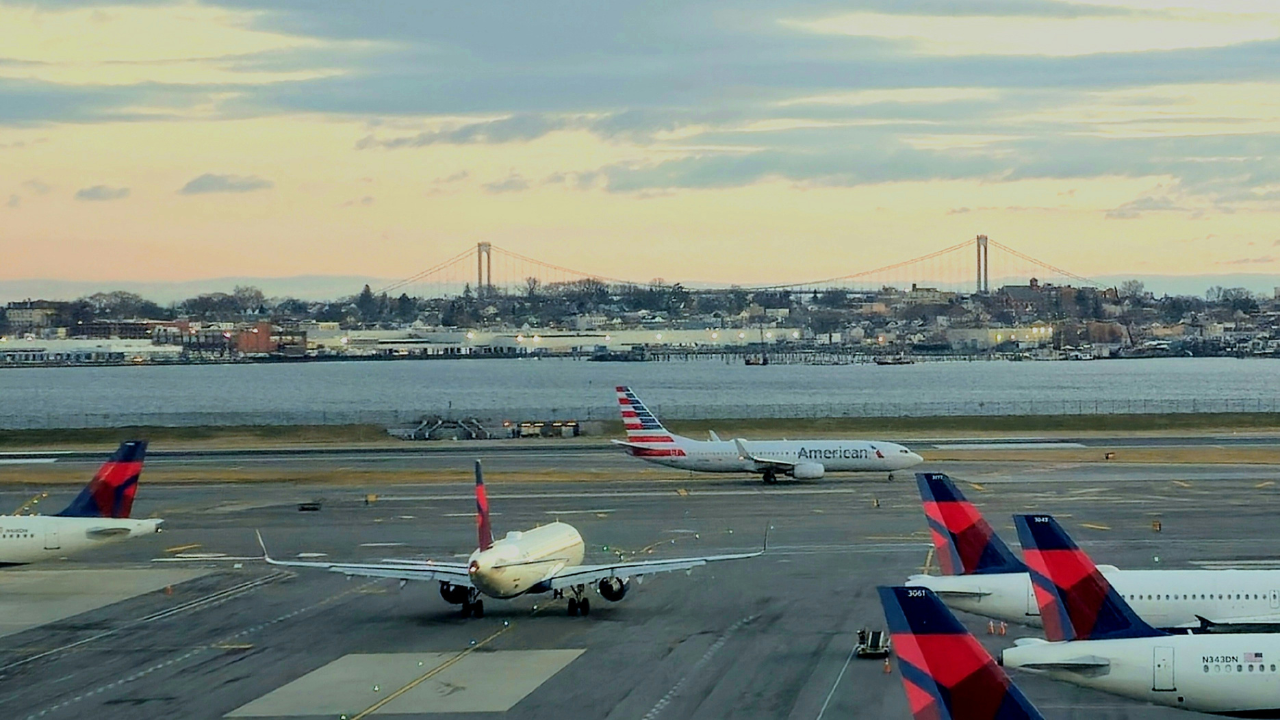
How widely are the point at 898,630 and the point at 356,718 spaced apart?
18416mm

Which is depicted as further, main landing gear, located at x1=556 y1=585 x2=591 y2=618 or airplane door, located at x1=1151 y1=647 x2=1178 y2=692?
main landing gear, located at x1=556 y1=585 x2=591 y2=618

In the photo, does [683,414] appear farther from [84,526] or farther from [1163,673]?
[1163,673]

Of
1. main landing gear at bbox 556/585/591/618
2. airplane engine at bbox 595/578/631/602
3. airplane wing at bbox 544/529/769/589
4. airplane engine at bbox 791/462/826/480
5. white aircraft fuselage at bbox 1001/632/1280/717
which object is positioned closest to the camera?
white aircraft fuselage at bbox 1001/632/1280/717

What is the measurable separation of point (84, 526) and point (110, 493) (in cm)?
167

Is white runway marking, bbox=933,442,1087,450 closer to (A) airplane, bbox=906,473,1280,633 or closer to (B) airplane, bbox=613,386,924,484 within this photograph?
(B) airplane, bbox=613,386,924,484

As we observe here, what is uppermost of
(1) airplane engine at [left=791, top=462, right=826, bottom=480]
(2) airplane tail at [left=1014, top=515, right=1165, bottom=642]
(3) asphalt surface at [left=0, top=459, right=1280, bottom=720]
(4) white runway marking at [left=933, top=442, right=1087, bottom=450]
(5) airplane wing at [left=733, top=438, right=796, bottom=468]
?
(2) airplane tail at [left=1014, top=515, right=1165, bottom=642]

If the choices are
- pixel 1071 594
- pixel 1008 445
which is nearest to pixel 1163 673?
pixel 1071 594

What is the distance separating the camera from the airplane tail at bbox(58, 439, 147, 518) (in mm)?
55750

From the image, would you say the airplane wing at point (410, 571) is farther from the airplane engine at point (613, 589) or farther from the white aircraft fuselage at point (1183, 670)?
the white aircraft fuselage at point (1183, 670)

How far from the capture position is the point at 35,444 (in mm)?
126062

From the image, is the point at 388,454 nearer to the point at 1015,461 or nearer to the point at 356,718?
the point at 1015,461

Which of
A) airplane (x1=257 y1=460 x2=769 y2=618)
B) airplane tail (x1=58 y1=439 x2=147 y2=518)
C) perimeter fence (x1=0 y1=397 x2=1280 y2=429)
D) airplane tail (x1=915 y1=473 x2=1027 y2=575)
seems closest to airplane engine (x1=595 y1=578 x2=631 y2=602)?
airplane (x1=257 y1=460 x2=769 y2=618)

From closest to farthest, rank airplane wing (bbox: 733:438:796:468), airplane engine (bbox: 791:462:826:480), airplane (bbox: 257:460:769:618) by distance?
airplane (bbox: 257:460:769:618)
airplane engine (bbox: 791:462:826:480)
airplane wing (bbox: 733:438:796:468)

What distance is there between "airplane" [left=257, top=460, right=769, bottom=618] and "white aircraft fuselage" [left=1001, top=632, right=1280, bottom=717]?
59.8 feet
